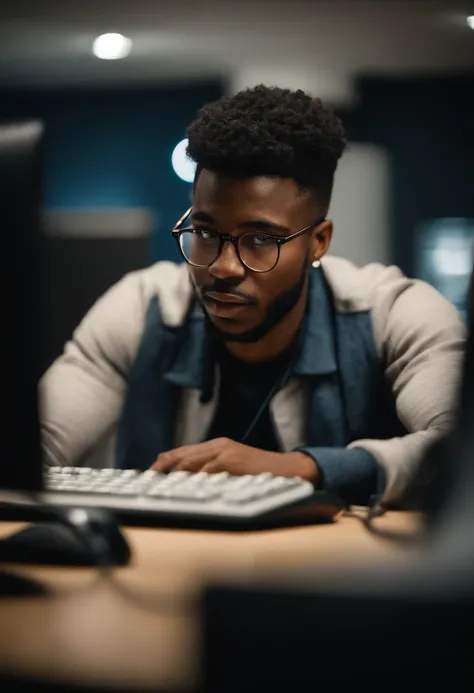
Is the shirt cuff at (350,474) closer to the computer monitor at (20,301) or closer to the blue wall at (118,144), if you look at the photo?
the computer monitor at (20,301)

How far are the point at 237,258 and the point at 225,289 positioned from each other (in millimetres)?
67

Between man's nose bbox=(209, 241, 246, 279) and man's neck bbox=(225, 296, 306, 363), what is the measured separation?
178 mm

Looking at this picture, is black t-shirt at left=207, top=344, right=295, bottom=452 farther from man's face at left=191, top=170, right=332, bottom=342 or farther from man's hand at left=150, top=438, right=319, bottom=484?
man's hand at left=150, top=438, right=319, bottom=484

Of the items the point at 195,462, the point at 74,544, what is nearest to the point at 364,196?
the point at 195,462

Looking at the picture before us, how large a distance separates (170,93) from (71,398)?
2.03 ft

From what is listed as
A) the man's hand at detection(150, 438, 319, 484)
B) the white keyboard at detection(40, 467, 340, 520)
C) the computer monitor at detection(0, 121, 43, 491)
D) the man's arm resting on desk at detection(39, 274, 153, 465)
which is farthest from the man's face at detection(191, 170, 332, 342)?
the computer monitor at detection(0, 121, 43, 491)

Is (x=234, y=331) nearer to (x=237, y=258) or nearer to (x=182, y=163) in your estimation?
(x=237, y=258)

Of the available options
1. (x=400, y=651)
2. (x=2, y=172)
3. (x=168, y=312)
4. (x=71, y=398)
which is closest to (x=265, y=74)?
(x=168, y=312)

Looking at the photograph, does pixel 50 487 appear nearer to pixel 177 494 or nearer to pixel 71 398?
pixel 177 494

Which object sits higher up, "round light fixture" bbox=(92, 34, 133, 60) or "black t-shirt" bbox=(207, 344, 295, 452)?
"round light fixture" bbox=(92, 34, 133, 60)

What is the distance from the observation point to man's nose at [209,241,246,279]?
58.3 inches

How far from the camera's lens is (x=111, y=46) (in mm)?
1609

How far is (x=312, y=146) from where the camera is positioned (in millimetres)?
1522

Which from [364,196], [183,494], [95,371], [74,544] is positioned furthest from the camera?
[95,371]
